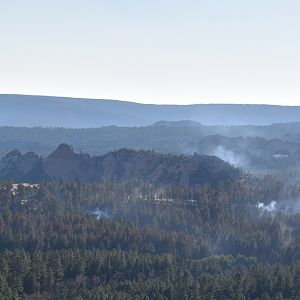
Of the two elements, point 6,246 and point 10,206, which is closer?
point 6,246

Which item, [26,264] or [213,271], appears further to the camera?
[213,271]

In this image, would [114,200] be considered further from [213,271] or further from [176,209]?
[213,271]

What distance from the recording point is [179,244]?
138 meters

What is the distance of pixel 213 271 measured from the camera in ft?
398

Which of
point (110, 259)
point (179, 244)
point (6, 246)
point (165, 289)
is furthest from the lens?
point (179, 244)

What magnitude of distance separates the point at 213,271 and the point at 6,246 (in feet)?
131

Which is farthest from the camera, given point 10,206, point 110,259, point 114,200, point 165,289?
point 114,200

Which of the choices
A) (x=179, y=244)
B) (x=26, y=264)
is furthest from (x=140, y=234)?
(x=26, y=264)

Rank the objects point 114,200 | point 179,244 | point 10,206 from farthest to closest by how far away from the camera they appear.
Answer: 1. point 114,200
2. point 10,206
3. point 179,244

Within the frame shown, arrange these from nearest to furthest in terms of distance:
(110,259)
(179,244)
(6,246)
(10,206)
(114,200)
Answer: (110,259) < (6,246) < (179,244) < (10,206) < (114,200)

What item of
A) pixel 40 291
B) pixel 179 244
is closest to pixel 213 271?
pixel 179 244

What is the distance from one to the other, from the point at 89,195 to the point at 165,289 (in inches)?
3276

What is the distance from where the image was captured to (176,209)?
551 feet

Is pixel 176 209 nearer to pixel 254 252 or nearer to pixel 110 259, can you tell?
pixel 254 252
